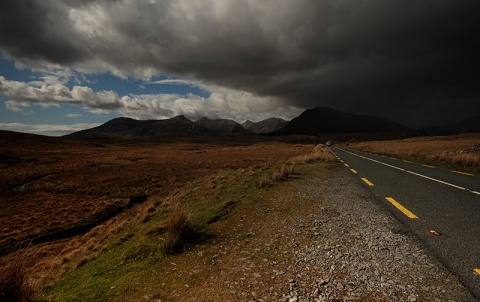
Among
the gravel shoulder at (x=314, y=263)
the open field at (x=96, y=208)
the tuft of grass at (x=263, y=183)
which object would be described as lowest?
the open field at (x=96, y=208)

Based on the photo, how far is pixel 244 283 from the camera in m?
4.13

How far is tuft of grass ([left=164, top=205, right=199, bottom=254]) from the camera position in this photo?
18.7ft

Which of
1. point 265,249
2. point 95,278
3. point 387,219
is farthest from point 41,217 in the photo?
point 387,219

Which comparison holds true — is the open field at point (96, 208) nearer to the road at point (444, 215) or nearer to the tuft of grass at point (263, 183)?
the tuft of grass at point (263, 183)

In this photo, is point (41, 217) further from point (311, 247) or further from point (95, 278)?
point (311, 247)

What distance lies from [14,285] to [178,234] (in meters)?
2.97

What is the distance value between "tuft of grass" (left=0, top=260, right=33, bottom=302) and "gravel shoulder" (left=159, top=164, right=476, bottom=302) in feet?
8.25

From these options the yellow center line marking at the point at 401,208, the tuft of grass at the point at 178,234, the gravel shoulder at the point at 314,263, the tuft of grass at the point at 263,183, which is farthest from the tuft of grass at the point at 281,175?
the tuft of grass at the point at 178,234

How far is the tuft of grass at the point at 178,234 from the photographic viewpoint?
5.70 meters

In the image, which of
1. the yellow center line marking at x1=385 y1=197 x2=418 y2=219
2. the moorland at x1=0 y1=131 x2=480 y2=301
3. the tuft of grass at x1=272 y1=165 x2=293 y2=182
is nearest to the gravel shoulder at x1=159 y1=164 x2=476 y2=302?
the moorland at x1=0 y1=131 x2=480 y2=301

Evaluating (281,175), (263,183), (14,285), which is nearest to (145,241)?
(14,285)

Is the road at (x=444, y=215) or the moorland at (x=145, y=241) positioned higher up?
the road at (x=444, y=215)

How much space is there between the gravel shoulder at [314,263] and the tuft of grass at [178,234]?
0.39 m

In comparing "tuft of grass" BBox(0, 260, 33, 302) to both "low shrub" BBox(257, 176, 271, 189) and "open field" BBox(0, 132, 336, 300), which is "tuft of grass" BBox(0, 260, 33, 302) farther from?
"low shrub" BBox(257, 176, 271, 189)
